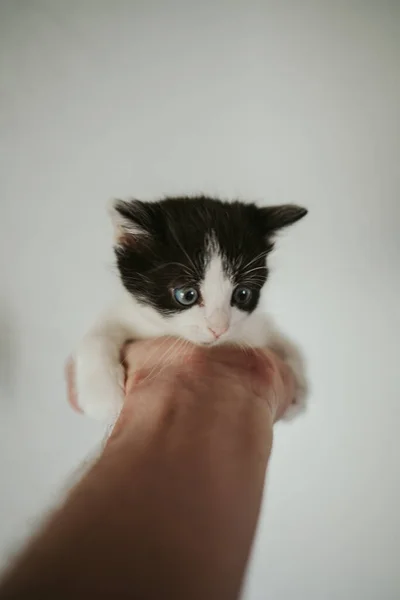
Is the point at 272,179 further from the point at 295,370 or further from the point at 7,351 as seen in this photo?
the point at 7,351

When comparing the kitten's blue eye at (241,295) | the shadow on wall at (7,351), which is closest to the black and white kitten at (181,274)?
the kitten's blue eye at (241,295)

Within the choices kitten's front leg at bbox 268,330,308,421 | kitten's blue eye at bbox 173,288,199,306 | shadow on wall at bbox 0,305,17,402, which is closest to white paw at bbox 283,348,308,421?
kitten's front leg at bbox 268,330,308,421

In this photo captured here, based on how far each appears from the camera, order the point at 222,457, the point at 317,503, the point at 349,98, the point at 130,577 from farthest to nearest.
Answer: the point at 317,503
the point at 349,98
the point at 222,457
the point at 130,577

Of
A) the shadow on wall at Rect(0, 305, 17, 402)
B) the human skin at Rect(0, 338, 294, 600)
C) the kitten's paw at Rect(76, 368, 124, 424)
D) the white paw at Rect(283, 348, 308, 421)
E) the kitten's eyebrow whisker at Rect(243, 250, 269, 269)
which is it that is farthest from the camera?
the shadow on wall at Rect(0, 305, 17, 402)

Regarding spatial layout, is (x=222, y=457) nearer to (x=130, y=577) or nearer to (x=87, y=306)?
(x=130, y=577)

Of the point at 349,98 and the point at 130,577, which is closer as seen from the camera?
the point at 130,577

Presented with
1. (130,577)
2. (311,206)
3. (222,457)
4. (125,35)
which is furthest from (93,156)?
(130,577)

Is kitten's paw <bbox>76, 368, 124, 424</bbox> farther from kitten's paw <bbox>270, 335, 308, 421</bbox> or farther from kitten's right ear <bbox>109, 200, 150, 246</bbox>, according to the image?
kitten's paw <bbox>270, 335, 308, 421</bbox>
